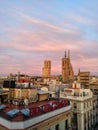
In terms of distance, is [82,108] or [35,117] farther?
[82,108]

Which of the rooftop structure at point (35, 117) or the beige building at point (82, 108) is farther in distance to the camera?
the beige building at point (82, 108)

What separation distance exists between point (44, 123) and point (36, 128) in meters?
2.39

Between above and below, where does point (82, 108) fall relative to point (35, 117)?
below

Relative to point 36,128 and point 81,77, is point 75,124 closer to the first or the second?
point 36,128

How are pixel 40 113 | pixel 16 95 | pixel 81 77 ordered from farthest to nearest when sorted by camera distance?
pixel 81 77
pixel 16 95
pixel 40 113

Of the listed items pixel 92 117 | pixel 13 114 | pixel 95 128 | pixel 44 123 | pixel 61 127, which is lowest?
pixel 95 128

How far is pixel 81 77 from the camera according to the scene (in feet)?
576

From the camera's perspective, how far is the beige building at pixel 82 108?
60.1 m

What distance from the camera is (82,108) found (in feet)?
197

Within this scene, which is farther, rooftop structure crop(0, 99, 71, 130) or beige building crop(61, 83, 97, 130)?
beige building crop(61, 83, 97, 130)

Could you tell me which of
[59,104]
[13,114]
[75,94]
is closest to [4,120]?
[13,114]

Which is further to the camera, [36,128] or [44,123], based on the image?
[44,123]

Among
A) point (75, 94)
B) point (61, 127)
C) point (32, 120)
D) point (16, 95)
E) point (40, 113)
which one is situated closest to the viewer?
point (32, 120)

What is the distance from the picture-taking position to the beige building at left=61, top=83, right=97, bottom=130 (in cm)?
6006
